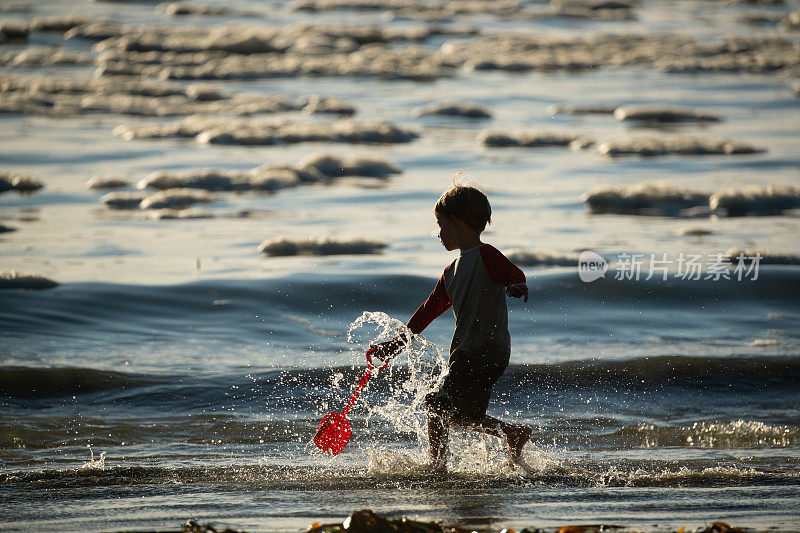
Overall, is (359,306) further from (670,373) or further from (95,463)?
(95,463)

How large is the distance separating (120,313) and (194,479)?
363 centimetres

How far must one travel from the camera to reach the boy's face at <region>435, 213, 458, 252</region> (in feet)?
16.1

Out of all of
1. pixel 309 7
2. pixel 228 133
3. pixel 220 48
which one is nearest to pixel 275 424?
pixel 228 133

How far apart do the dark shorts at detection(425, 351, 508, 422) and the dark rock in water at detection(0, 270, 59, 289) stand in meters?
4.87

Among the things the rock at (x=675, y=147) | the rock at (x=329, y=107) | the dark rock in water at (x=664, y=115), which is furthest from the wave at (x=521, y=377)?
the rock at (x=329, y=107)

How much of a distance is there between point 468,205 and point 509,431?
3.66ft

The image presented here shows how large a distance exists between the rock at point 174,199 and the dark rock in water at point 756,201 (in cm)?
622

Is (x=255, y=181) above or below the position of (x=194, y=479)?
above

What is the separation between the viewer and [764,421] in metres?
6.08

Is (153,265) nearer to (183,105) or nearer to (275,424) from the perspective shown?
(275,424)

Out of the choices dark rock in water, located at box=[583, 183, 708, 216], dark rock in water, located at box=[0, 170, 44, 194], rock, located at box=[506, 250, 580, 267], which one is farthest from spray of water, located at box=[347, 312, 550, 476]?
dark rock in water, located at box=[0, 170, 44, 194]

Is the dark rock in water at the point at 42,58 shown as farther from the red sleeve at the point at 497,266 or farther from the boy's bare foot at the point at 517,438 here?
the boy's bare foot at the point at 517,438

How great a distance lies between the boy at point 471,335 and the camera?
191 inches

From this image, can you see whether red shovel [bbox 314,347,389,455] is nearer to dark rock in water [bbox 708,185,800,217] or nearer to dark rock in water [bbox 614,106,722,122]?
dark rock in water [bbox 708,185,800,217]
